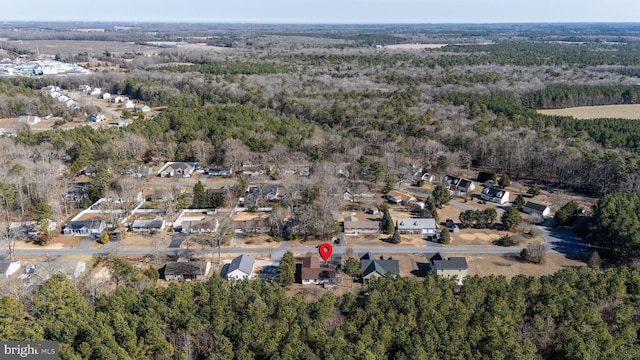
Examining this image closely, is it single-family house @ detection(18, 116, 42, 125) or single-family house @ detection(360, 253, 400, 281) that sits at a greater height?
single-family house @ detection(18, 116, 42, 125)

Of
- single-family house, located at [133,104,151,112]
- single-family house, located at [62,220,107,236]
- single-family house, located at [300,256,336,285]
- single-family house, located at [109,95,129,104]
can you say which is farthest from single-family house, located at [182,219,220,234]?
single-family house, located at [109,95,129,104]

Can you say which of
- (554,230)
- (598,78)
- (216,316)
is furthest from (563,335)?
(598,78)

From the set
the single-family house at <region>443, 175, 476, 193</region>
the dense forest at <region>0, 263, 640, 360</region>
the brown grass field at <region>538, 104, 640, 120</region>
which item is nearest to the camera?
the dense forest at <region>0, 263, 640, 360</region>

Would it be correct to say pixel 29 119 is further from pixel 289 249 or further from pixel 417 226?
pixel 417 226

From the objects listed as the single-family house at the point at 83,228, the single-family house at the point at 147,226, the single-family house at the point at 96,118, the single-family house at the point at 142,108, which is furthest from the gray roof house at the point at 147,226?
the single-family house at the point at 142,108

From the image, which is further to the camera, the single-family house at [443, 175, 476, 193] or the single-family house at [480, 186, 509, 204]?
the single-family house at [443, 175, 476, 193]

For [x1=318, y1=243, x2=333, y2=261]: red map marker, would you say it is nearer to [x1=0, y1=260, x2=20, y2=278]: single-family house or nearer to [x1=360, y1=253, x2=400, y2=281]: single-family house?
[x1=360, y1=253, x2=400, y2=281]: single-family house

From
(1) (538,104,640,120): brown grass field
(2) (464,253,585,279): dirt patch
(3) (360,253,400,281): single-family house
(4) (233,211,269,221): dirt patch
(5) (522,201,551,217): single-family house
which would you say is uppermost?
(1) (538,104,640,120): brown grass field
